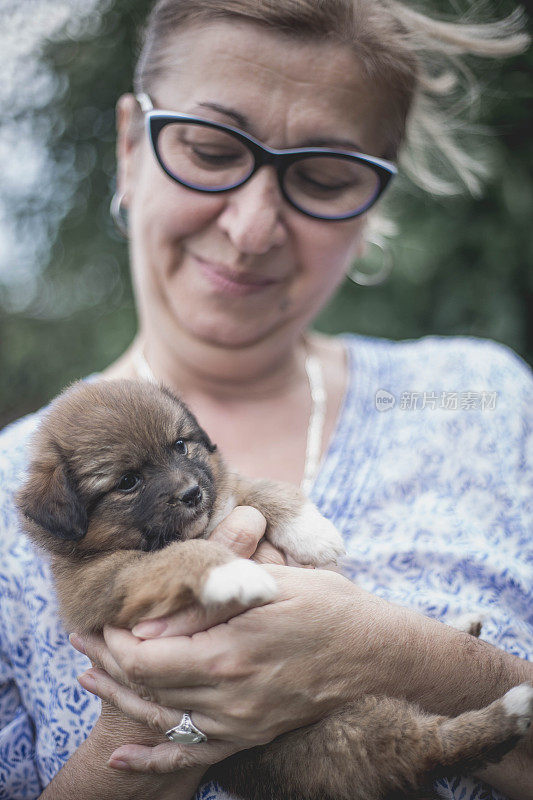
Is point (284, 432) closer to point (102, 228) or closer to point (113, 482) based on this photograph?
point (113, 482)

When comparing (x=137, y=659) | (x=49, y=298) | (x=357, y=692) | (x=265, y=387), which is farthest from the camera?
(x=49, y=298)

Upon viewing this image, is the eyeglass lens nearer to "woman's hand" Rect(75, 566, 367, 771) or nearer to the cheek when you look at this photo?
the cheek

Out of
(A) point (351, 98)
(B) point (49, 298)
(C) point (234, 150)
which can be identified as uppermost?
(A) point (351, 98)

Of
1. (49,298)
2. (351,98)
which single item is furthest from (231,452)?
(49,298)

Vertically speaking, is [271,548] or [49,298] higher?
[271,548]

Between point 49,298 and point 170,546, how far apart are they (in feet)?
17.4

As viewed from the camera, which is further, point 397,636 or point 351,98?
point 351,98

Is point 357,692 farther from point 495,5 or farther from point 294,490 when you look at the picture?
point 495,5

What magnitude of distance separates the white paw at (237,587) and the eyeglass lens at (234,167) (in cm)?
170

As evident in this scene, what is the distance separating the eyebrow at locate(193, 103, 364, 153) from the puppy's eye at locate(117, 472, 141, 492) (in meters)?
1.56

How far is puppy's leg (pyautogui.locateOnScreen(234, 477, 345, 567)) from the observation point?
7.75ft

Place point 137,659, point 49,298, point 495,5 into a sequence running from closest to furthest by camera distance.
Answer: point 137,659
point 495,5
point 49,298

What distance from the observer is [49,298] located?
6.75 m

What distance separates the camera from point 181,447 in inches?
95.3
